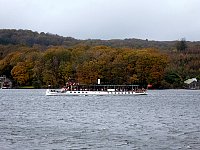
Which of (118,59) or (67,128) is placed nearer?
(67,128)

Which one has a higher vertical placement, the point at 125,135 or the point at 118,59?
the point at 118,59

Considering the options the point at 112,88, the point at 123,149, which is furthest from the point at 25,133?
the point at 112,88

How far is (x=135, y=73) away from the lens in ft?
640

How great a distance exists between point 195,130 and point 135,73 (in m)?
139

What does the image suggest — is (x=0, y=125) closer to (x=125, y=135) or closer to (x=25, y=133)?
(x=25, y=133)

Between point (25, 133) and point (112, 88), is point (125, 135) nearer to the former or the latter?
point (25, 133)

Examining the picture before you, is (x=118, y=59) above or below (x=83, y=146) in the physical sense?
above

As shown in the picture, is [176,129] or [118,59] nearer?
[176,129]

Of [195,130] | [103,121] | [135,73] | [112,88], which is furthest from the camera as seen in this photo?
[135,73]

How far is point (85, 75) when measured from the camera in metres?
197

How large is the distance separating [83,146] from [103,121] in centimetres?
2378

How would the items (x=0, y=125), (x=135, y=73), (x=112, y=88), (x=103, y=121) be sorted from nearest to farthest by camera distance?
(x=0, y=125)
(x=103, y=121)
(x=112, y=88)
(x=135, y=73)

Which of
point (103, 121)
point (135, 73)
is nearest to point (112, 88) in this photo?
point (135, 73)

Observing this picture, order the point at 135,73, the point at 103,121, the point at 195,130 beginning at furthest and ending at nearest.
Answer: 1. the point at 135,73
2. the point at 103,121
3. the point at 195,130
